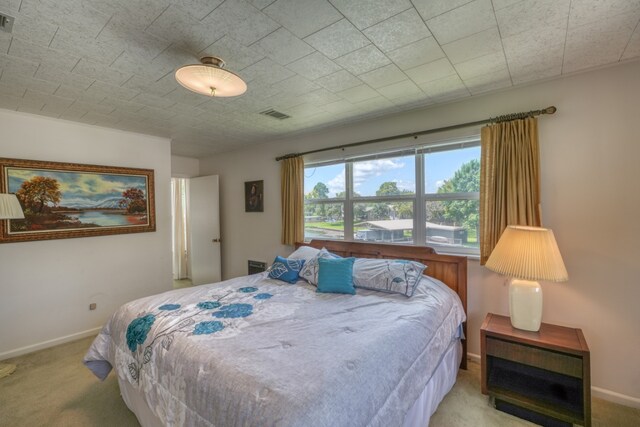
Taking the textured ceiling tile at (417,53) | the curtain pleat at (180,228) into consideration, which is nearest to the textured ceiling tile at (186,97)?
the textured ceiling tile at (417,53)

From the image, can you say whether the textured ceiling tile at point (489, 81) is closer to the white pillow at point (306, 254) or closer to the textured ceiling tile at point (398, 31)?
the textured ceiling tile at point (398, 31)

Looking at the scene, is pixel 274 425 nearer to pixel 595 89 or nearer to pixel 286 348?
pixel 286 348

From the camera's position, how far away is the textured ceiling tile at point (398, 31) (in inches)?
60.5

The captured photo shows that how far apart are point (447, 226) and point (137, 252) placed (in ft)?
12.6

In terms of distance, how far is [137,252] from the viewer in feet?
12.2

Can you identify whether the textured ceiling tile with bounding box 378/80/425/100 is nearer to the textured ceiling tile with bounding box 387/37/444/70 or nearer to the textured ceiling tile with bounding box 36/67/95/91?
the textured ceiling tile with bounding box 387/37/444/70

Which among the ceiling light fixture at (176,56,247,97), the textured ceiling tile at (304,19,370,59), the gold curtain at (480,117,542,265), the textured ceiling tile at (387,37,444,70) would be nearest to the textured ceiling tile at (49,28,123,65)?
the ceiling light fixture at (176,56,247,97)

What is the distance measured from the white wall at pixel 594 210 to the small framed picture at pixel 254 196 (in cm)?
300

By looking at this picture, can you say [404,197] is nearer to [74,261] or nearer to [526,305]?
[526,305]

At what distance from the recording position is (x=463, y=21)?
157 centimetres

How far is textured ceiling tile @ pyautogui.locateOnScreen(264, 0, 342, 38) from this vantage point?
142 centimetres

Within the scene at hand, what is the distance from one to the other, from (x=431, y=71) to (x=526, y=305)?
189 centimetres

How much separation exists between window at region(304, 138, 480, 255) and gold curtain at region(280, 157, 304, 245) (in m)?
0.20

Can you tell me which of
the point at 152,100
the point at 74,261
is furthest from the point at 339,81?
the point at 74,261
